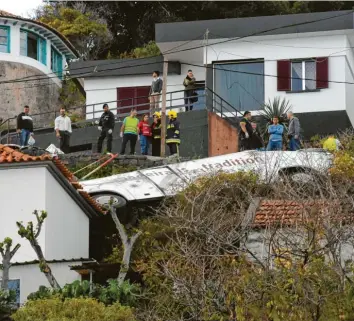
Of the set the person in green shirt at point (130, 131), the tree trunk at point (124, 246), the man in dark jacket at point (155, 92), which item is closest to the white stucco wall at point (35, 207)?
the tree trunk at point (124, 246)

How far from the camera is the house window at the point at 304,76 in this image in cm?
4747

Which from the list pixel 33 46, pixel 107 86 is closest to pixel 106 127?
pixel 107 86

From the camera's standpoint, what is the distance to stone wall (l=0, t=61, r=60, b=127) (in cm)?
6022

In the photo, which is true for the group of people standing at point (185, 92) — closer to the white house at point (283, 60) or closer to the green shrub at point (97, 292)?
the white house at point (283, 60)

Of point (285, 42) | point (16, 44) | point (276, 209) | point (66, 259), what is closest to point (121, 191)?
point (66, 259)

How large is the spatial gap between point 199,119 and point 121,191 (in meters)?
9.47

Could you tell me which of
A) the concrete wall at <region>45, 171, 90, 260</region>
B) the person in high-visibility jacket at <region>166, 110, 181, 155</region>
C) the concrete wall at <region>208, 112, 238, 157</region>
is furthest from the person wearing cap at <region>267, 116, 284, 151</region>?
the concrete wall at <region>45, 171, 90, 260</region>

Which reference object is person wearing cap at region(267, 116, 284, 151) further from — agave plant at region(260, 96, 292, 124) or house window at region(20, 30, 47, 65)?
house window at region(20, 30, 47, 65)

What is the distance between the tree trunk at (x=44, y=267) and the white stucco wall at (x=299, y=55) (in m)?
17.5

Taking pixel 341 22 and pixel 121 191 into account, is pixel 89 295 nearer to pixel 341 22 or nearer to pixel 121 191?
pixel 121 191

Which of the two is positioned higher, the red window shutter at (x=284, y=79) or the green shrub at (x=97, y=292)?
the red window shutter at (x=284, y=79)

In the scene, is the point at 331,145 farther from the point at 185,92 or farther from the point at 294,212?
the point at 185,92

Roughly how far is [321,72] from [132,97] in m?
7.67

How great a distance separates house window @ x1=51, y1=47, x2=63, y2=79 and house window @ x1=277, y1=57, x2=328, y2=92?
17632mm
